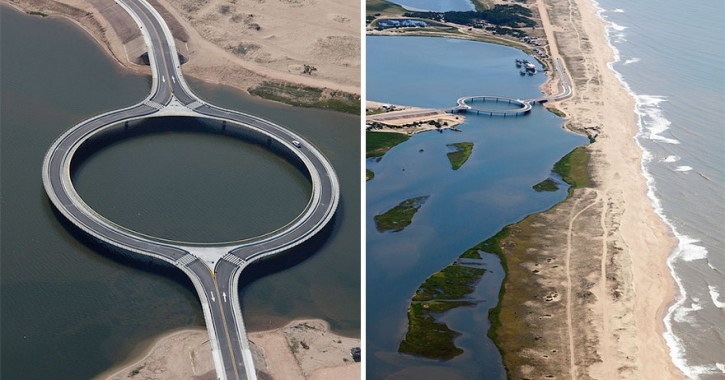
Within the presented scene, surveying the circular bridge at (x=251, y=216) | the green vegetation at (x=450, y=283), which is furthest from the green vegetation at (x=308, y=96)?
the green vegetation at (x=450, y=283)

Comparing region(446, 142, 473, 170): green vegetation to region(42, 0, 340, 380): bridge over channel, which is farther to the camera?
region(446, 142, 473, 170): green vegetation

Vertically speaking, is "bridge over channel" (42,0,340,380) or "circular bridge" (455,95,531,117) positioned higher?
"circular bridge" (455,95,531,117)

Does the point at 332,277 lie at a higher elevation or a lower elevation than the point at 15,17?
lower

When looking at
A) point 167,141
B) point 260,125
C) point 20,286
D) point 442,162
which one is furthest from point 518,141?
point 20,286

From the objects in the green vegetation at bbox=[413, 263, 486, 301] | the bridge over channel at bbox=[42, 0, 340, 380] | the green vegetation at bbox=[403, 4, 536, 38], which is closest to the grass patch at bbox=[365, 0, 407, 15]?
the green vegetation at bbox=[403, 4, 536, 38]

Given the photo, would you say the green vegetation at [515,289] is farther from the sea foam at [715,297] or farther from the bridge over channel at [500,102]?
the bridge over channel at [500,102]

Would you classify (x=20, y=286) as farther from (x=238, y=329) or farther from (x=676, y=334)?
(x=676, y=334)

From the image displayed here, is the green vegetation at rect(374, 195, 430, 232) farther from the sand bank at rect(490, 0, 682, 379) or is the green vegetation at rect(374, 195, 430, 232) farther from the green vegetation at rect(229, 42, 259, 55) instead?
the green vegetation at rect(229, 42, 259, 55)
